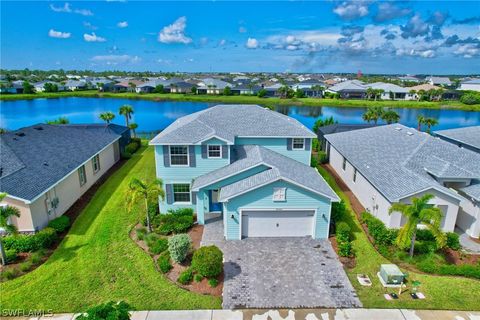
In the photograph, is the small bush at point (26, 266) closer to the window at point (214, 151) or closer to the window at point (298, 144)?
the window at point (214, 151)

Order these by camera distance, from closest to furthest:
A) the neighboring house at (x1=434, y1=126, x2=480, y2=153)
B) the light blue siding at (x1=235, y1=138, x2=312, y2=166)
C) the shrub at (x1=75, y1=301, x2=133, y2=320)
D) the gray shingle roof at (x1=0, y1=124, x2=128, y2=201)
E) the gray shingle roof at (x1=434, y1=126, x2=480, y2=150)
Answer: the shrub at (x1=75, y1=301, x2=133, y2=320) → the gray shingle roof at (x1=0, y1=124, x2=128, y2=201) → the light blue siding at (x1=235, y1=138, x2=312, y2=166) → the neighboring house at (x1=434, y1=126, x2=480, y2=153) → the gray shingle roof at (x1=434, y1=126, x2=480, y2=150)

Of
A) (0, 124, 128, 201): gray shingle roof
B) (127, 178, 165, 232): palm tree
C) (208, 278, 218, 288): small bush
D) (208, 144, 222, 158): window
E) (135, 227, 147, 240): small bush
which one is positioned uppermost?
(208, 144, 222, 158): window

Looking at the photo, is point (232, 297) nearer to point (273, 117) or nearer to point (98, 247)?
point (98, 247)

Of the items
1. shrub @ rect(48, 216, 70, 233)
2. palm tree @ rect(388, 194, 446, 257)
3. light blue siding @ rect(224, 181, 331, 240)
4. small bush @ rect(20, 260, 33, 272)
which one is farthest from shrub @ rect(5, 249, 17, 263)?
palm tree @ rect(388, 194, 446, 257)

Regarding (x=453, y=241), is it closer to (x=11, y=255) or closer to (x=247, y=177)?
(x=247, y=177)

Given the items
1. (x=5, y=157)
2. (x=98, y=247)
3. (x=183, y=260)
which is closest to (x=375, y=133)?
(x=183, y=260)

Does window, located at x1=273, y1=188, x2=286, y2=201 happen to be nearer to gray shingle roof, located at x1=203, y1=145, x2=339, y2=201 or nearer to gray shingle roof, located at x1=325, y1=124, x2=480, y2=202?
gray shingle roof, located at x1=203, y1=145, x2=339, y2=201

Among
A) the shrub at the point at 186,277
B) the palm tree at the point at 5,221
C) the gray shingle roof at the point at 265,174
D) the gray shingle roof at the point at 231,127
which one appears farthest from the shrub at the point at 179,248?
the palm tree at the point at 5,221
